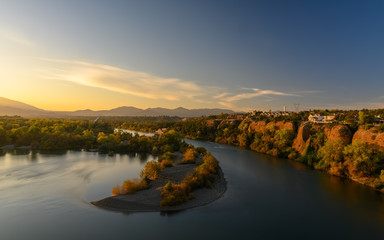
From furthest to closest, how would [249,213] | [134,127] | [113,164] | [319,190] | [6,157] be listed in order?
[134,127] < [6,157] < [113,164] < [319,190] < [249,213]

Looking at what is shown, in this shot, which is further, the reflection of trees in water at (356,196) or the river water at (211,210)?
the reflection of trees in water at (356,196)

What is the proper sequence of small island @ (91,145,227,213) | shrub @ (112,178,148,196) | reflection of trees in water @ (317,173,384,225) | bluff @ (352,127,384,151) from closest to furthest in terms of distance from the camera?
small island @ (91,145,227,213), reflection of trees in water @ (317,173,384,225), shrub @ (112,178,148,196), bluff @ (352,127,384,151)

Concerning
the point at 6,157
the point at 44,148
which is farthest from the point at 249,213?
the point at 44,148

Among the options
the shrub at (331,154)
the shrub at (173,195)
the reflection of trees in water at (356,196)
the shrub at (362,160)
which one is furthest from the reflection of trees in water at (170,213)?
the shrub at (331,154)

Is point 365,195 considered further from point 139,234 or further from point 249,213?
point 139,234

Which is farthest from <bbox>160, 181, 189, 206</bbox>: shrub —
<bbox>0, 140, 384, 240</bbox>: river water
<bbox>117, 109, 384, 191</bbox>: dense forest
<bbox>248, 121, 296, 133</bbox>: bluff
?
<bbox>248, 121, 296, 133</bbox>: bluff

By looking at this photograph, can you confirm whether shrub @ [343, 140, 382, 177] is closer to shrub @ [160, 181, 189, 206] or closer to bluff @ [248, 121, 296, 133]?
bluff @ [248, 121, 296, 133]

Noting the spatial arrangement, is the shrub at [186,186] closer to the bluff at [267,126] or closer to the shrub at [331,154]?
the shrub at [331,154]

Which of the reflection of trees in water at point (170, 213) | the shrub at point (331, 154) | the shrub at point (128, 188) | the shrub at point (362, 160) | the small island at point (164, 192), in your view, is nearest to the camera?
the reflection of trees in water at point (170, 213)

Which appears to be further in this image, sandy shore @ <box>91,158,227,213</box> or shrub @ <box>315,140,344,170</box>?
shrub @ <box>315,140,344,170</box>
